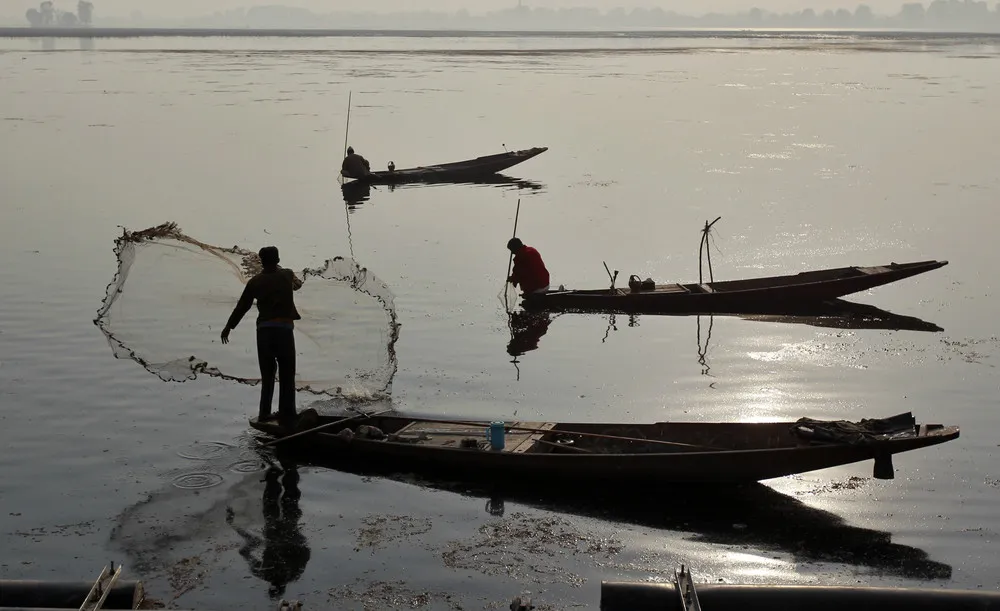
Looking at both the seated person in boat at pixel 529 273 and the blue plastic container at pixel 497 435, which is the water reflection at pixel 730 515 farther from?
the seated person in boat at pixel 529 273

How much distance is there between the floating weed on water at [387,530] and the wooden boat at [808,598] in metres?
2.91

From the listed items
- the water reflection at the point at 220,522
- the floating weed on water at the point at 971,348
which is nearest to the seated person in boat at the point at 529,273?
the floating weed on water at the point at 971,348

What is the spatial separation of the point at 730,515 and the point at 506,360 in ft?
19.9

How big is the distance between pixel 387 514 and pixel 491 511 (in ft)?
3.17

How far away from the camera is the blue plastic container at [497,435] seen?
37.0ft

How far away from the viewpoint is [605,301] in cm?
1867

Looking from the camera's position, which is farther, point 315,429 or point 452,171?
point 452,171

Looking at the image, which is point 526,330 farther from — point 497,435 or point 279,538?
point 279,538

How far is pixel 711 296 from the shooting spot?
1861cm

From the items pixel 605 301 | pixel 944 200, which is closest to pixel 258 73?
pixel 944 200

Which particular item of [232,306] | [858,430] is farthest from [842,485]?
[232,306]

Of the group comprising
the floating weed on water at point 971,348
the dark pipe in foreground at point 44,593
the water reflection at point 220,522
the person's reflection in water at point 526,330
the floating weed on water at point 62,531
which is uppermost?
the floating weed on water at point 971,348

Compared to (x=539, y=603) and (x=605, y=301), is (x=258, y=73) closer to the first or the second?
(x=605, y=301)

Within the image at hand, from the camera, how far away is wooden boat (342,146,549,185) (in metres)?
32.6
